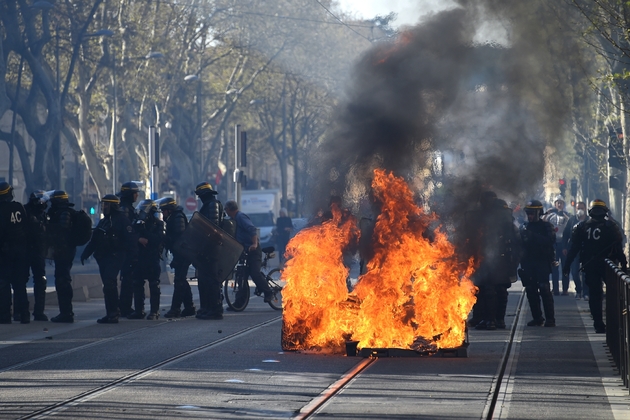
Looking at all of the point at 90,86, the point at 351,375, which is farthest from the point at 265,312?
the point at 90,86

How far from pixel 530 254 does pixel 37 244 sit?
6.61 meters

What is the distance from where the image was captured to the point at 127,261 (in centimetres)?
1573

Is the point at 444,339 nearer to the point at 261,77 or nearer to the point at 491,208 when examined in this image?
the point at 491,208

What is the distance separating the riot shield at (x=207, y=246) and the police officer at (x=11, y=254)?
2058mm

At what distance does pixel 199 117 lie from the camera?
46781 mm

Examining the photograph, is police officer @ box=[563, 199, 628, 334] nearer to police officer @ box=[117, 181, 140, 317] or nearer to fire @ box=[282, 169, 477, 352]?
fire @ box=[282, 169, 477, 352]

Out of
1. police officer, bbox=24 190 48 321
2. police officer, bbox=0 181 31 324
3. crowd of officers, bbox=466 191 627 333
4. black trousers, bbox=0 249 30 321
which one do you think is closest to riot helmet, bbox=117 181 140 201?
police officer, bbox=24 190 48 321

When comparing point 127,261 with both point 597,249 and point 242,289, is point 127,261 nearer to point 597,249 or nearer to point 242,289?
point 242,289

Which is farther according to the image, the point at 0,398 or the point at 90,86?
the point at 90,86

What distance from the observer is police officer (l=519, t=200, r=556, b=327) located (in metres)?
14.8

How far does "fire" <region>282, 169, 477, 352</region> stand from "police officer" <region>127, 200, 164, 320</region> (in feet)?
15.2

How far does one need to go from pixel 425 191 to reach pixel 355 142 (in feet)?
3.04

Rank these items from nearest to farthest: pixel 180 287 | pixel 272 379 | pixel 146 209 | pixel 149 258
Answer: pixel 272 379, pixel 149 258, pixel 146 209, pixel 180 287

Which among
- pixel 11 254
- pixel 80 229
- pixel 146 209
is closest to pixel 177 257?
pixel 146 209
